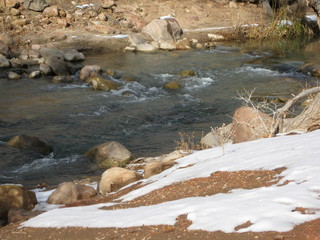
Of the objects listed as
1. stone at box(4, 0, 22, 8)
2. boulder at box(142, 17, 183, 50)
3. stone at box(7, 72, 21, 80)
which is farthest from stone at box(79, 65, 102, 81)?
stone at box(4, 0, 22, 8)

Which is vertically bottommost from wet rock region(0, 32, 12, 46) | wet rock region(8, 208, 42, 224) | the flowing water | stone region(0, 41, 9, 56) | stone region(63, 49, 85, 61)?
the flowing water

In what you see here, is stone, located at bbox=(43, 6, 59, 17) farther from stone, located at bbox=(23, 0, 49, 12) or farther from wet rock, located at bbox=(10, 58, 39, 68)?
wet rock, located at bbox=(10, 58, 39, 68)

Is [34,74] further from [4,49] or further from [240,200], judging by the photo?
[240,200]

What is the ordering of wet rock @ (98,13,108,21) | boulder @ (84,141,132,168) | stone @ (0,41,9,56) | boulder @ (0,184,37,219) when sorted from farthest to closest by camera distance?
1. wet rock @ (98,13,108,21)
2. stone @ (0,41,9,56)
3. boulder @ (84,141,132,168)
4. boulder @ (0,184,37,219)

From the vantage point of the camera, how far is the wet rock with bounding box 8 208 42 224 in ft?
21.7

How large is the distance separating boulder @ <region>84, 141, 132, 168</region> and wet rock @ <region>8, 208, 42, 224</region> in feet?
9.84

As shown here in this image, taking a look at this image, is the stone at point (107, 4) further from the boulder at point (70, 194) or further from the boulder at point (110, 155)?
the boulder at point (70, 194)

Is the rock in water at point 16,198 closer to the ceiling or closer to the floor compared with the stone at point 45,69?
closer to the ceiling

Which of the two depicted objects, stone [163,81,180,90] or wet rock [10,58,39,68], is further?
wet rock [10,58,39,68]

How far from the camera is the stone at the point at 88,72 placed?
53.7 ft

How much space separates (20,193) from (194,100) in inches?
305

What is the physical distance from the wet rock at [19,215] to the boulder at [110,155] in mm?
3000

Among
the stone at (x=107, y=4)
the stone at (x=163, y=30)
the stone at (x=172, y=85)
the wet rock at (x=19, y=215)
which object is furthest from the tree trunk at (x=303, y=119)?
the stone at (x=107, y=4)

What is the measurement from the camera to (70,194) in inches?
292
